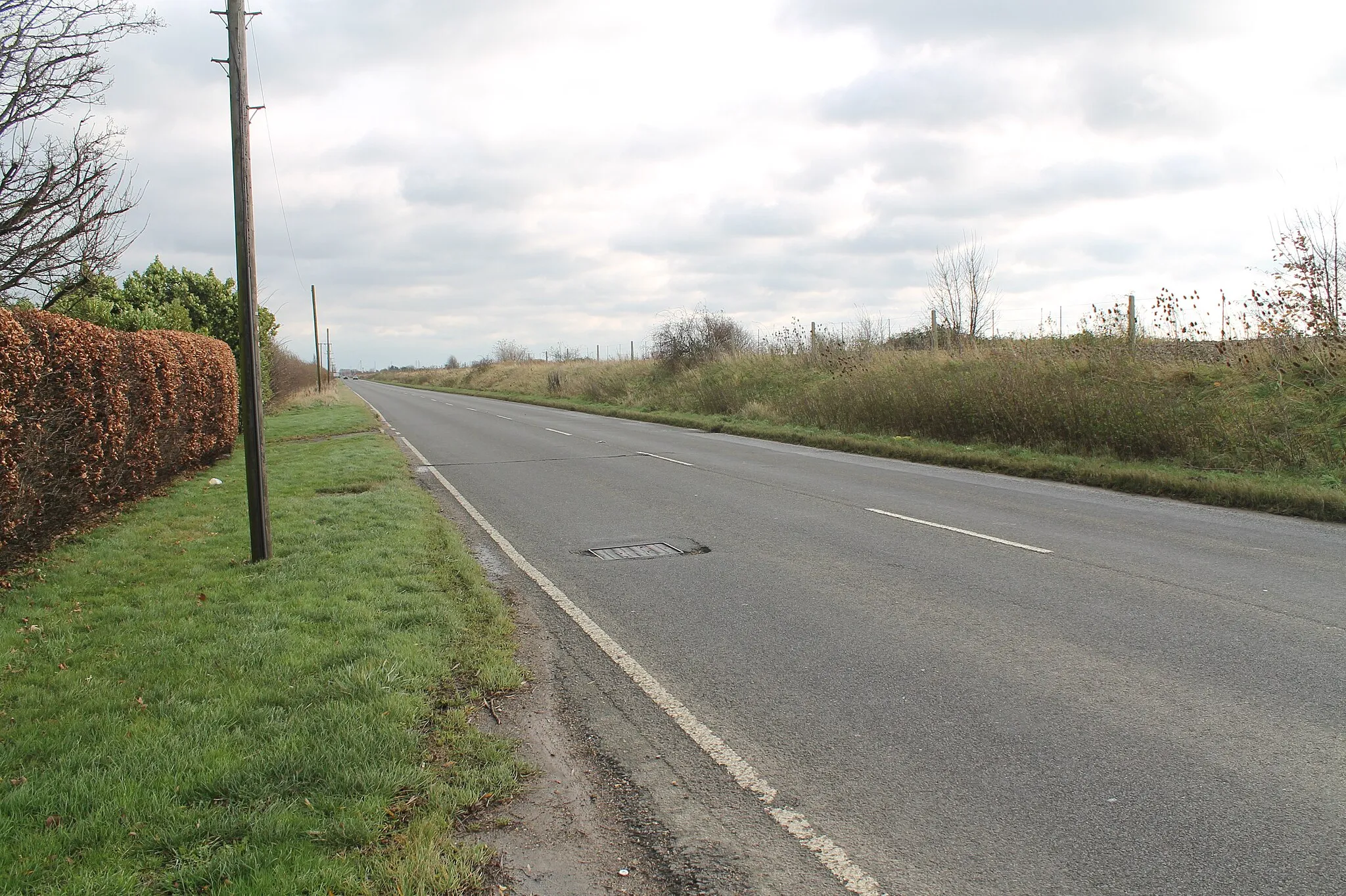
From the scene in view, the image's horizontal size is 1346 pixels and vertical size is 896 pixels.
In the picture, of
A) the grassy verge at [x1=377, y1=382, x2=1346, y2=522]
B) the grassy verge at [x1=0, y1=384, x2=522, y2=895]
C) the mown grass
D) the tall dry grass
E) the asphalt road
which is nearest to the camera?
the grassy verge at [x1=0, y1=384, x2=522, y2=895]

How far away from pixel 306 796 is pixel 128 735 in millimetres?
1169

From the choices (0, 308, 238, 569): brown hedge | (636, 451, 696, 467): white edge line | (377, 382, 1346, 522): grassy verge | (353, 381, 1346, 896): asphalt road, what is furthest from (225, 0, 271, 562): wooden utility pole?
(377, 382, 1346, 522): grassy verge

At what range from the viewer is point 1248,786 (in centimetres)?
363

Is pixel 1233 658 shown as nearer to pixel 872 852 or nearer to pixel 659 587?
pixel 872 852

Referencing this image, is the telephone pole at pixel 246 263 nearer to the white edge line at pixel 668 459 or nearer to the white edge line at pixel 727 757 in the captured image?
the white edge line at pixel 727 757

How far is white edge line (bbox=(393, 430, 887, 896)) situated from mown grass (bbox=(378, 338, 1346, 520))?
901 centimetres

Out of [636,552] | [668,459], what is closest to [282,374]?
[668,459]

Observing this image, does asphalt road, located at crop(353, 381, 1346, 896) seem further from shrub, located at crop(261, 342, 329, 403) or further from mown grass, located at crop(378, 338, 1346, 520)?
shrub, located at crop(261, 342, 329, 403)

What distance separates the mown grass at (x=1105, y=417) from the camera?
1248 cm

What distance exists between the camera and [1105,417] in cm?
1525

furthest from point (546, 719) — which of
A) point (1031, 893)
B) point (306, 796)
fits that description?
point (1031, 893)

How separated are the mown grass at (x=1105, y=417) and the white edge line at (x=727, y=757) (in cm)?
901

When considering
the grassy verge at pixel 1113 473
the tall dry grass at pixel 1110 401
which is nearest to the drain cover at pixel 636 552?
the grassy verge at pixel 1113 473

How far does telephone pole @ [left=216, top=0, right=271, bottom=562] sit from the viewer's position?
24.4 feet
